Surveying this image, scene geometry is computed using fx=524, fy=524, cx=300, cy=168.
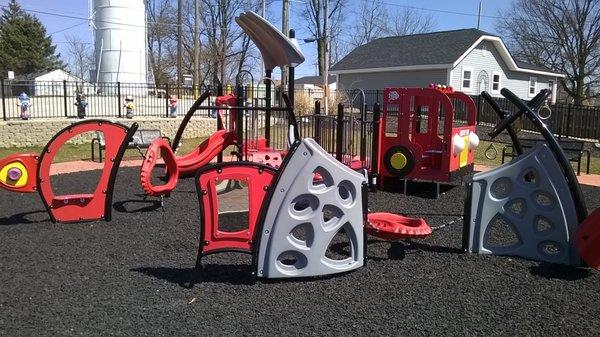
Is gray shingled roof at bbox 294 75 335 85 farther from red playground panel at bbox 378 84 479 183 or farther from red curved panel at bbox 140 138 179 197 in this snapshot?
red curved panel at bbox 140 138 179 197

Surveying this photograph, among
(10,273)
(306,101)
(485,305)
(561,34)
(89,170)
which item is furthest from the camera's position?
(561,34)

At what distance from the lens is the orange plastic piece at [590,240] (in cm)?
448

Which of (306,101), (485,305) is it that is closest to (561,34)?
(306,101)

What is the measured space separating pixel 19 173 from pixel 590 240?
601cm

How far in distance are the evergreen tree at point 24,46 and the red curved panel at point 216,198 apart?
51285 millimetres

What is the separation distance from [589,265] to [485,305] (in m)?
1.31

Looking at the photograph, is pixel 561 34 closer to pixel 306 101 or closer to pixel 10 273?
pixel 306 101

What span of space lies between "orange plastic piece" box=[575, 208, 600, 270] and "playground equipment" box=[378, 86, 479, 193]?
12.9 feet

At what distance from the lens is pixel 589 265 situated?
182 inches

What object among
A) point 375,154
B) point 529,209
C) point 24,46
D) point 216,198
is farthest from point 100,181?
point 24,46

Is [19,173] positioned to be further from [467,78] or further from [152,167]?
[467,78]

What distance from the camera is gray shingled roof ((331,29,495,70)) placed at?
96.8 ft

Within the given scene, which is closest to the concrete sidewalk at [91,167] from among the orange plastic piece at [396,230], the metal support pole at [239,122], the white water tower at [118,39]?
the metal support pole at [239,122]

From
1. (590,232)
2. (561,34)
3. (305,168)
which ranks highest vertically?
(561,34)
